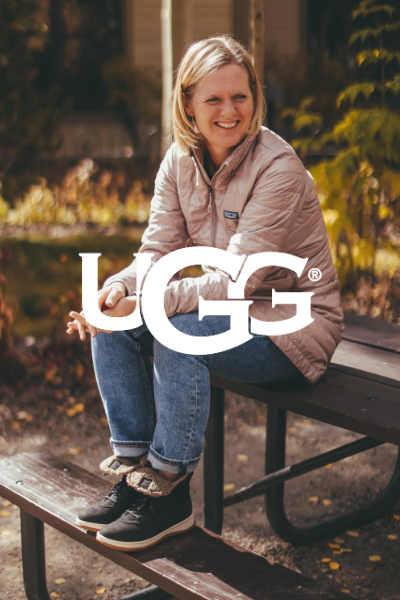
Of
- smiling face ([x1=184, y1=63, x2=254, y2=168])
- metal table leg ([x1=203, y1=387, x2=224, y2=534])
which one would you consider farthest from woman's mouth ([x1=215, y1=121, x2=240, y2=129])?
metal table leg ([x1=203, y1=387, x2=224, y2=534])

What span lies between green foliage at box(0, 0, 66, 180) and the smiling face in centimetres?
519

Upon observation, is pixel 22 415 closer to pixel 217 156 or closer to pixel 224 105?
pixel 217 156

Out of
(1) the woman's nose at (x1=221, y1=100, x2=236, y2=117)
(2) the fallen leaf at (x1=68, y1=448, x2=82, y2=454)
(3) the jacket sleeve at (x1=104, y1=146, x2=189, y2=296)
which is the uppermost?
A: (1) the woman's nose at (x1=221, y1=100, x2=236, y2=117)

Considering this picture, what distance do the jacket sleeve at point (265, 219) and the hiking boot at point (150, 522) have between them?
0.58 metres

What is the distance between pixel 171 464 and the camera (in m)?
1.99

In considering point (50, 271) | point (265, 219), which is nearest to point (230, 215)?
point (265, 219)

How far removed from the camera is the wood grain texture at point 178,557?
1.76m

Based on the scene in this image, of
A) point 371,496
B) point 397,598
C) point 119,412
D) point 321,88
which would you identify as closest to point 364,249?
point 371,496

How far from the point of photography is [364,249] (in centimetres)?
448

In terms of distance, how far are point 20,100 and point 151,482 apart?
6216mm

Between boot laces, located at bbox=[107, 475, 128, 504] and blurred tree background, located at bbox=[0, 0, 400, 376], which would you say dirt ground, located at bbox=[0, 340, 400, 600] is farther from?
boot laces, located at bbox=[107, 475, 128, 504]

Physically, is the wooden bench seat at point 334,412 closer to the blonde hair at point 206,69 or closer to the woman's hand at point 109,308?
the woman's hand at point 109,308

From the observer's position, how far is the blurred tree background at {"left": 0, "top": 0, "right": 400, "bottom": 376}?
428cm

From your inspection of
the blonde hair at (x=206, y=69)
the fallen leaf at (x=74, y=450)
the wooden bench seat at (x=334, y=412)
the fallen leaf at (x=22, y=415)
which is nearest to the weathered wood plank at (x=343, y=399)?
the wooden bench seat at (x=334, y=412)
